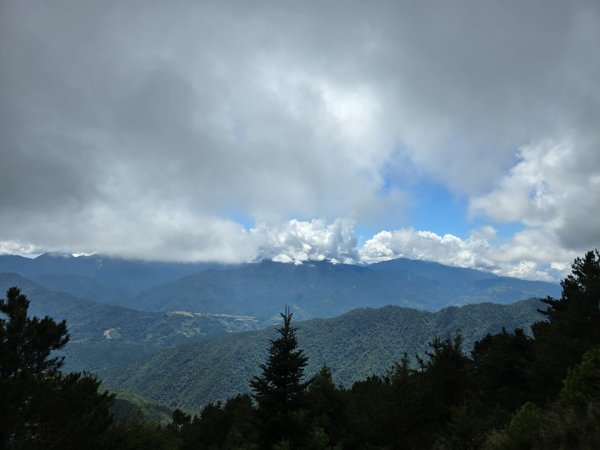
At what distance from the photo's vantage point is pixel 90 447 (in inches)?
904

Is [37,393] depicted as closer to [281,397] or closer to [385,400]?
[281,397]

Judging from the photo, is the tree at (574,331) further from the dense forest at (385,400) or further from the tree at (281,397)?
the tree at (281,397)

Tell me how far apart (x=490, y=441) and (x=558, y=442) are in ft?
11.3

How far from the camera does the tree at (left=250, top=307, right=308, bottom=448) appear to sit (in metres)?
23.1

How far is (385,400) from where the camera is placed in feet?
98.3

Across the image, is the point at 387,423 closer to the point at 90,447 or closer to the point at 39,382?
the point at 90,447

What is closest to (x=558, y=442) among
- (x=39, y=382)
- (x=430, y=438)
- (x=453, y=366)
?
(x=430, y=438)

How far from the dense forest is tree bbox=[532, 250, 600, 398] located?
0.10 metres

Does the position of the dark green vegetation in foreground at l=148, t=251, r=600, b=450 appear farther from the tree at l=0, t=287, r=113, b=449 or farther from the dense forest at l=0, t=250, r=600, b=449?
the tree at l=0, t=287, r=113, b=449

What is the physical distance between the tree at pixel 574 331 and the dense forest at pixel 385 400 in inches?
4.0

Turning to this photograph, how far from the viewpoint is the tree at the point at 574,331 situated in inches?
1201

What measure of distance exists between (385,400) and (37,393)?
2366cm

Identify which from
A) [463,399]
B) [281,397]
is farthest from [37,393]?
[463,399]

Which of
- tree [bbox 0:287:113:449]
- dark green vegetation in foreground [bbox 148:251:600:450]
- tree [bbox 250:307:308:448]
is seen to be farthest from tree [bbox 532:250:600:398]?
tree [bbox 0:287:113:449]
